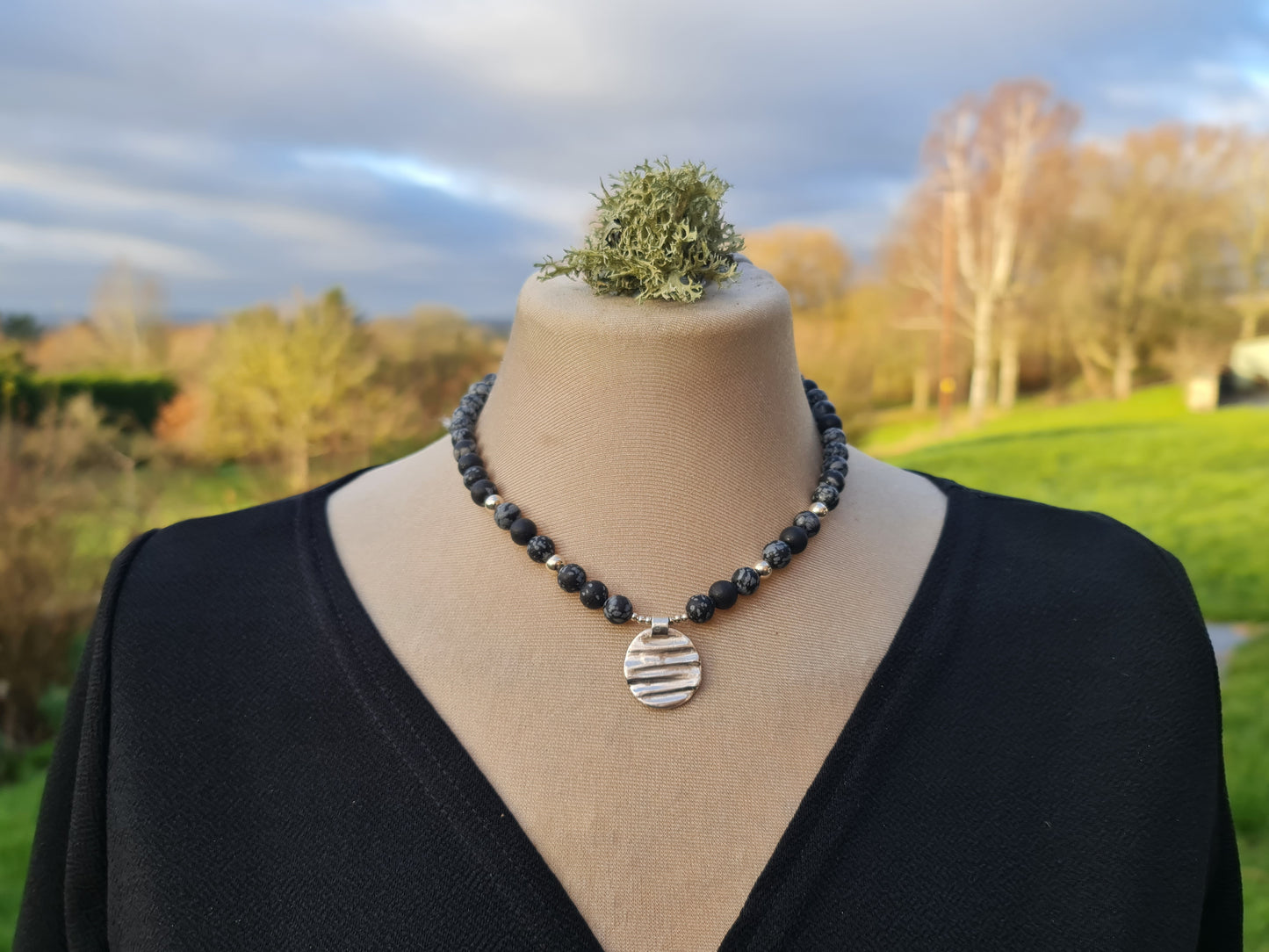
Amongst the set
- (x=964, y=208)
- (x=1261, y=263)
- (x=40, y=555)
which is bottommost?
(x=40, y=555)

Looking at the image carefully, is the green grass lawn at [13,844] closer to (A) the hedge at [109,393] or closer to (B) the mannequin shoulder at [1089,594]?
(A) the hedge at [109,393]

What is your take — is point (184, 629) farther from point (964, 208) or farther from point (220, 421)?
point (964, 208)

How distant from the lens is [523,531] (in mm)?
963

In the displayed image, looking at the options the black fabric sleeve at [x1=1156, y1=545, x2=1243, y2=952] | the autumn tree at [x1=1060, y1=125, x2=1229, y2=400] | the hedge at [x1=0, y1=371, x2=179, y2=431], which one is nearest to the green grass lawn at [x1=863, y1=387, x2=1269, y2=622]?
the autumn tree at [x1=1060, y1=125, x2=1229, y2=400]

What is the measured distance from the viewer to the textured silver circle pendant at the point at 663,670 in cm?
88

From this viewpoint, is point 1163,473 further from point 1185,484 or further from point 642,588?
point 642,588

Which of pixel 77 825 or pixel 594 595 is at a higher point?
pixel 594 595

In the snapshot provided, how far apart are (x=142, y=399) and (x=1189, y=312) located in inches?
528

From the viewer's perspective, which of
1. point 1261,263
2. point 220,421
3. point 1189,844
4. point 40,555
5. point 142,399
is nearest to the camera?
point 1189,844

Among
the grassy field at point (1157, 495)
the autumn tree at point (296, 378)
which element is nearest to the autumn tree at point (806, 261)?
the grassy field at point (1157, 495)

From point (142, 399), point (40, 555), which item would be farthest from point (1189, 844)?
point (142, 399)

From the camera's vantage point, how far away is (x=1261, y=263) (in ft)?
40.0

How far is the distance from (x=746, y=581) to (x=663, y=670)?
0.45 feet

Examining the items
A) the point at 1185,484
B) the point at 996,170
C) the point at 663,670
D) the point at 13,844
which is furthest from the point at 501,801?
the point at 996,170
